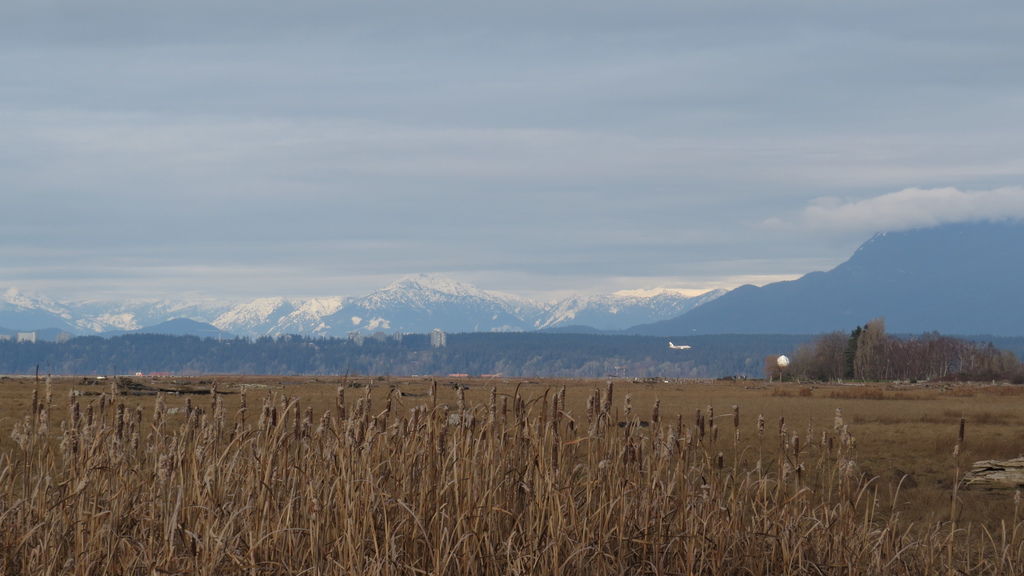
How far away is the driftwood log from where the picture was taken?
76.7 feet

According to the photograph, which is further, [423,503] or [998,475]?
[998,475]

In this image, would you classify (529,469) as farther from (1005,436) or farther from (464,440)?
(1005,436)

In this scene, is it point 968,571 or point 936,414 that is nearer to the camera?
point 968,571

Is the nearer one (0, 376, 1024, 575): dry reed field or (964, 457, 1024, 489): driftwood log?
(0, 376, 1024, 575): dry reed field

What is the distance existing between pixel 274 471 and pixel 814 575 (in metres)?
5.16

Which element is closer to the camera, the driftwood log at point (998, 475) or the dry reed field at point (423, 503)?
the dry reed field at point (423, 503)

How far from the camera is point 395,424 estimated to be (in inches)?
381

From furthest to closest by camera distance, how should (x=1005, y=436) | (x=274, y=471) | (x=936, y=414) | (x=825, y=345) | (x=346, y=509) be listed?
(x=825, y=345), (x=936, y=414), (x=1005, y=436), (x=274, y=471), (x=346, y=509)

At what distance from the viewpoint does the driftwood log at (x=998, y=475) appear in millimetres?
23391

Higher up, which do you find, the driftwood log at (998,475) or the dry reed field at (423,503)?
the dry reed field at (423,503)

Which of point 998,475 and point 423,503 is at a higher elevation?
point 423,503

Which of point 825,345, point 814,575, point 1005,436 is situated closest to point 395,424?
point 814,575

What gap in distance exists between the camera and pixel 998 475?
23.8 m

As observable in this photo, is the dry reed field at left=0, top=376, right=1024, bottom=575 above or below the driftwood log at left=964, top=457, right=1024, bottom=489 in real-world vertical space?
above
